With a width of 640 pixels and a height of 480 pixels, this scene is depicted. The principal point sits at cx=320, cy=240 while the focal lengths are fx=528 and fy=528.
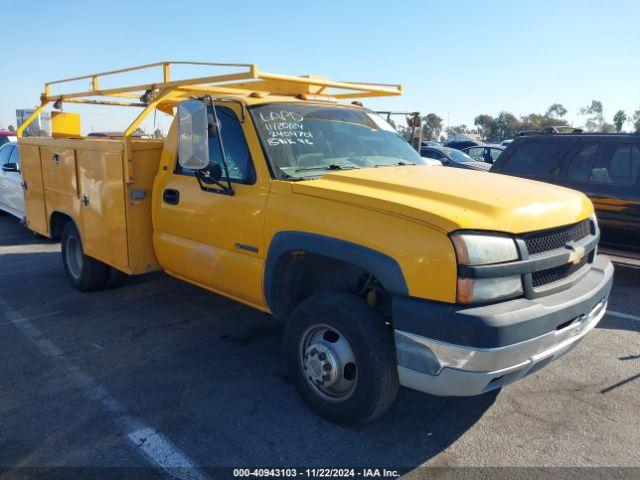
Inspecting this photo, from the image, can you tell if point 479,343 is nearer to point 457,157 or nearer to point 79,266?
point 79,266

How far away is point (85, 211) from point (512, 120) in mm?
76336

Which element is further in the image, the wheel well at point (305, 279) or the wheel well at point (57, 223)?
the wheel well at point (57, 223)

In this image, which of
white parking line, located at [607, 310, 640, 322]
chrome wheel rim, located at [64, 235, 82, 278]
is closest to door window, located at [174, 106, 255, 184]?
chrome wheel rim, located at [64, 235, 82, 278]

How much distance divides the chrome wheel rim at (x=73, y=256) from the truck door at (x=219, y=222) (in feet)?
6.08

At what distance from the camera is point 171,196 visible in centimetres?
455

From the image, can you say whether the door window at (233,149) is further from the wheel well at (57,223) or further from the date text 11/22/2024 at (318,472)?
the wheel well at (57,223)

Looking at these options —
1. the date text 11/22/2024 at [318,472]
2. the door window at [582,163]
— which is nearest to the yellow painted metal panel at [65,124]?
the date text 11/22/2024 at [318,472]

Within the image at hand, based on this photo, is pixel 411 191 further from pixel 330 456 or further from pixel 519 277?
pixel 330 456

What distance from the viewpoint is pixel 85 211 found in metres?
5.51

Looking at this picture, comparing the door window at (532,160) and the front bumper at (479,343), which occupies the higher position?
the door window at (532,160)

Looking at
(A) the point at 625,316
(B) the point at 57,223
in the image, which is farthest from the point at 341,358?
(B) the point at 57,223

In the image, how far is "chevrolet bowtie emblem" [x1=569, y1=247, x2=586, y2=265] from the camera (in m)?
3.20

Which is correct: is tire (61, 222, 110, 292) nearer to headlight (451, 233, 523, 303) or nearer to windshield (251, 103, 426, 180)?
windshield (251, 103, 426, 180)

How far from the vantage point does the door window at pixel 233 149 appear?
389 centimetres
